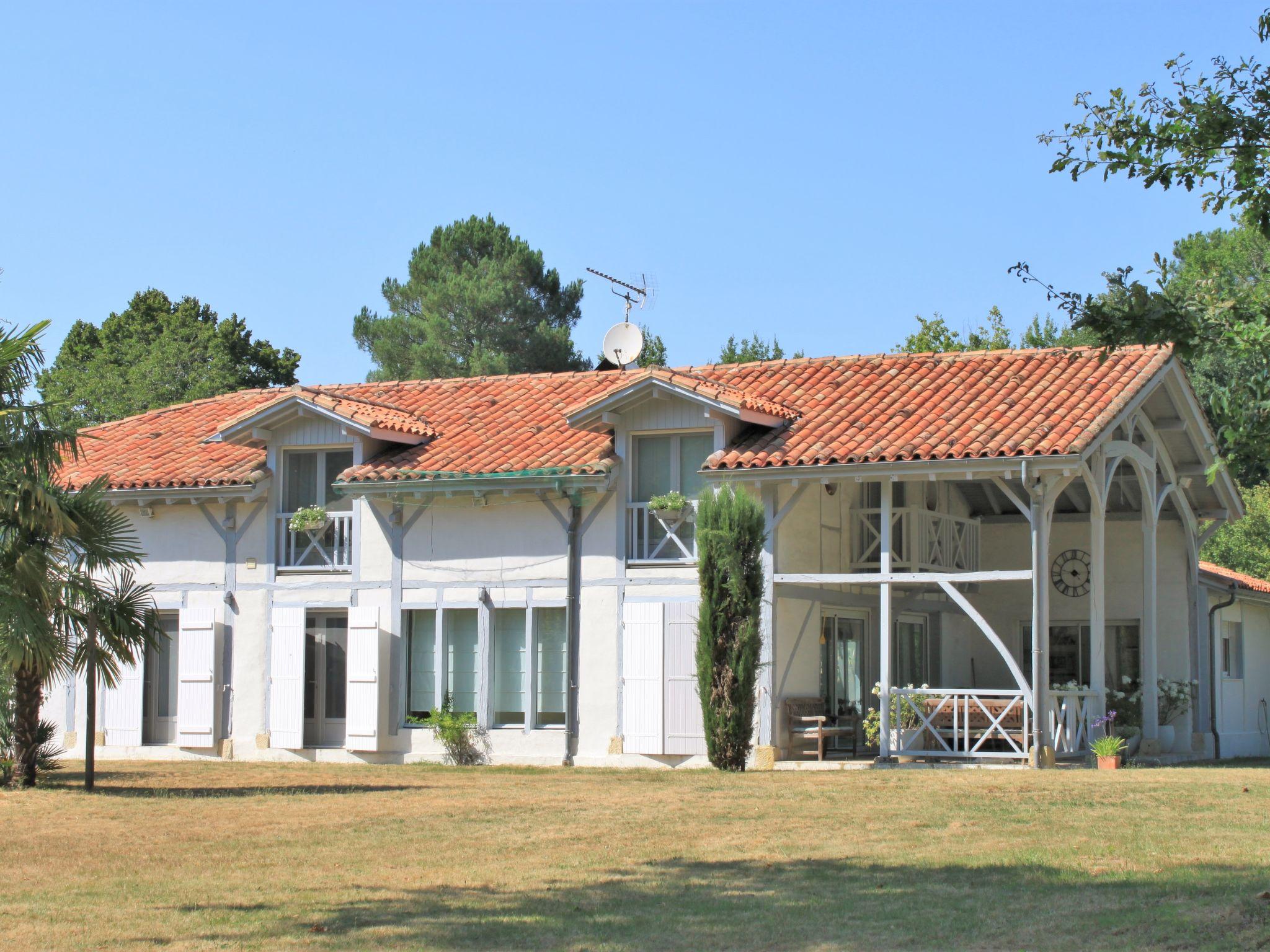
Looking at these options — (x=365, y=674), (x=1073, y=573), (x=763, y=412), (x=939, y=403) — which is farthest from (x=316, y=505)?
(x=1073, y=573)

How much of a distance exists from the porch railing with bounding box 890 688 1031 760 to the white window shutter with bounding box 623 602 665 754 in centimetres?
287

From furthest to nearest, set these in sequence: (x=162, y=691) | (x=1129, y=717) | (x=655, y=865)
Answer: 1. (x=162, y=691)
2. (x=1129, y=717)
3. (x=655, y=865)

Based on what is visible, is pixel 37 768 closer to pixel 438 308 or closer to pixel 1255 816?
pixel 1255 816

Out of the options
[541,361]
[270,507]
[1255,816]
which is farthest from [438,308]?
[1255,816]

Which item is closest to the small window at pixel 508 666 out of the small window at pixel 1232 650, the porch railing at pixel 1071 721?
the porch railing at pixel 1071 721

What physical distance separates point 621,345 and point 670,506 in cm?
529

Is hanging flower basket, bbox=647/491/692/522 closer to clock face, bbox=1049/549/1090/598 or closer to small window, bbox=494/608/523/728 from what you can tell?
small window, bbox=494/608/523/728

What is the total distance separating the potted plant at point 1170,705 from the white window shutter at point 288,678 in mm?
11474

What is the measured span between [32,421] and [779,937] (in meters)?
9.19

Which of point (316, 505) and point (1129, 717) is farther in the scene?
point (316, 505)

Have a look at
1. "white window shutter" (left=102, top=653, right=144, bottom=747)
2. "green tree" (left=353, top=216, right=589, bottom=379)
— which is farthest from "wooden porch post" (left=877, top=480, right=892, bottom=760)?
"green tree" (left=353, top=216, right=589, bottom=379)

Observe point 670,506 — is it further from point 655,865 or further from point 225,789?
point 655,865

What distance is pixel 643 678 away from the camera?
20.0 meters

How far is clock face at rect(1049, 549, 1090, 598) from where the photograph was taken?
918 inches
